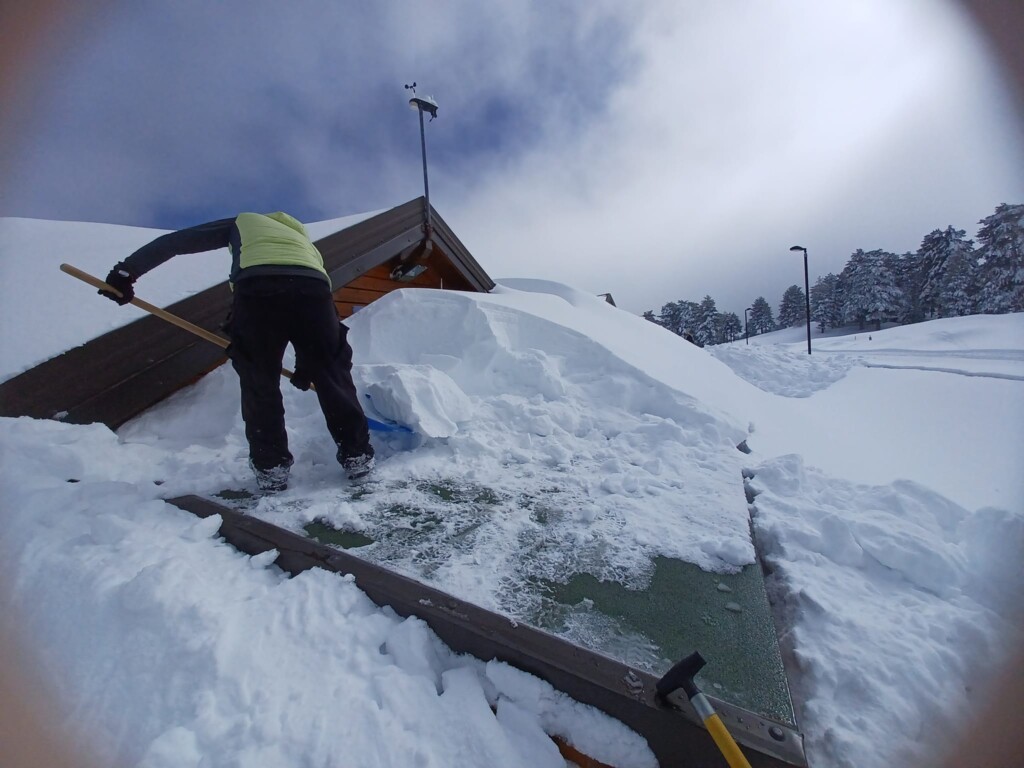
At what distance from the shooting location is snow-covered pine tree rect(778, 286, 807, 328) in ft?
174

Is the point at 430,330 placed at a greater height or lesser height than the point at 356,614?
greater

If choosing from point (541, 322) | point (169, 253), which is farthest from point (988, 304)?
point (169, 253)

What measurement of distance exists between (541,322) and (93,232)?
20.1ft

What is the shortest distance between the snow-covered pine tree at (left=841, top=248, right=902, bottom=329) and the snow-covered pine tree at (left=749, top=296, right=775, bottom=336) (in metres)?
30.8

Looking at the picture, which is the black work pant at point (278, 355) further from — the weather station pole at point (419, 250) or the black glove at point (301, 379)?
the weather station pole at point (419, 250)

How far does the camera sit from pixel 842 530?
1588 millimetres

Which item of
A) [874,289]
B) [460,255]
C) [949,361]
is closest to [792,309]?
[874,289]

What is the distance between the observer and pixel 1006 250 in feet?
3.78

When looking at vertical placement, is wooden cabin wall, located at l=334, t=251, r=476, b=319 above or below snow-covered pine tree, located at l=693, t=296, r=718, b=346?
below

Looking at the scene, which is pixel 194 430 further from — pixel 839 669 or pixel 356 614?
pixel 839 669

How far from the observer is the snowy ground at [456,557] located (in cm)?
88

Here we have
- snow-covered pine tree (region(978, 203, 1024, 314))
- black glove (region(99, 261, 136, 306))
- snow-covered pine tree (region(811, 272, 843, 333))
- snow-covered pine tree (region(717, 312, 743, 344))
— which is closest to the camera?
snow-covered pine tree (region(978, 203, 1024, 314))

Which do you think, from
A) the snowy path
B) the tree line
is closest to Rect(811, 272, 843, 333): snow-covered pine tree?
the tree line

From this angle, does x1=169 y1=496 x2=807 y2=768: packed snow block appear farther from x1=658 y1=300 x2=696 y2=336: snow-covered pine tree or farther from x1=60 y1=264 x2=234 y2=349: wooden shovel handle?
x1=658 y1=300 x2=696 y2=336: snow-covered pine tree
